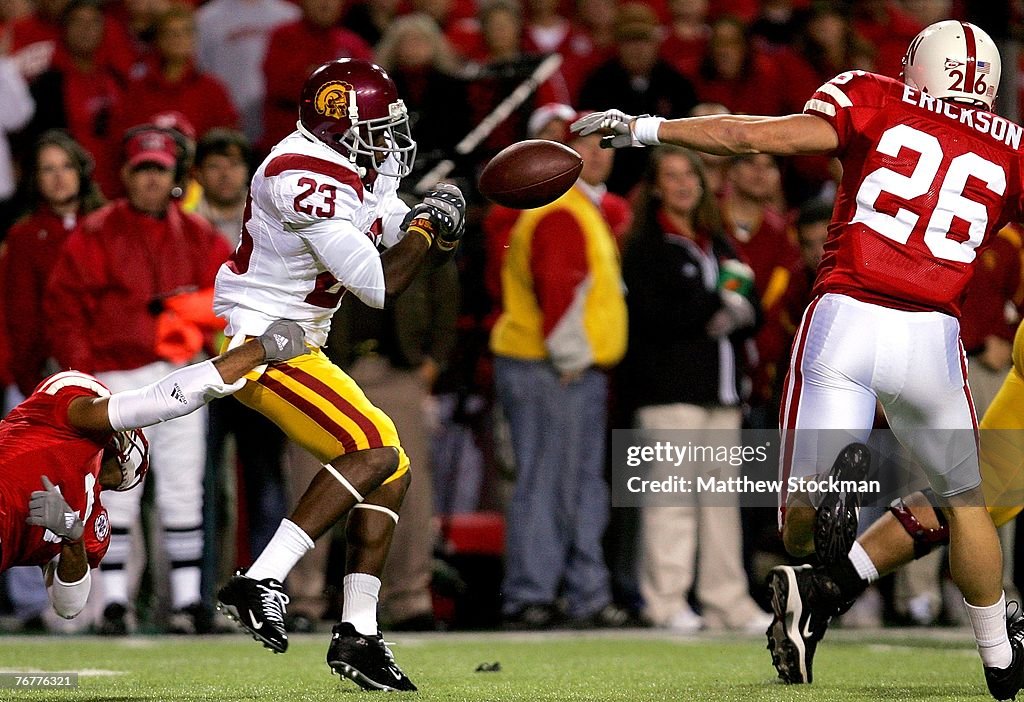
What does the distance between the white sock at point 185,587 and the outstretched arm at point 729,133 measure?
297cm

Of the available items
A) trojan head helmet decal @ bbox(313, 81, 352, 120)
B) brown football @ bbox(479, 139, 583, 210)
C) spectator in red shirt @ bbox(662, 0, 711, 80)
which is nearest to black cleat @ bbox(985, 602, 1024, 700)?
brown football @ bbox(479, 139, 583, 210)

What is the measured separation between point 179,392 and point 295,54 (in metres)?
4.38

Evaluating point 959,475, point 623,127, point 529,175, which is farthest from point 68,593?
point 959,475

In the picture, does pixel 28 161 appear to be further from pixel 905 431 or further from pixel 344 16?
pixel 905 431

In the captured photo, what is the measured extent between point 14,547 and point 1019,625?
2708 mm

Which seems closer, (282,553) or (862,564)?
(282,553)

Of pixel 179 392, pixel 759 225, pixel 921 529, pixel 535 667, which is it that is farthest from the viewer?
pixel 759 225

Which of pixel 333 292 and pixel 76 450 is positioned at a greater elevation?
pixel 333 292

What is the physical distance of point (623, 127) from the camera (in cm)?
461

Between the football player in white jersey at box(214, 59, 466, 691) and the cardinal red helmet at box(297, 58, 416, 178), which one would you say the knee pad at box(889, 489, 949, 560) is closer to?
the football player in white jersey at box(214, 59, 466, 691)

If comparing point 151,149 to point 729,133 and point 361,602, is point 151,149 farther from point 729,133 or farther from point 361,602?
point 729,133

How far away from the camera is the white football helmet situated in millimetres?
4527

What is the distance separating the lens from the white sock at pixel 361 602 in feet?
15.1

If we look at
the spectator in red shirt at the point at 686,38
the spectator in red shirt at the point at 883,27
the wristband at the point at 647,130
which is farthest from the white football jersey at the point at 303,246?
the spectator in red shirt at the point at 883,27
